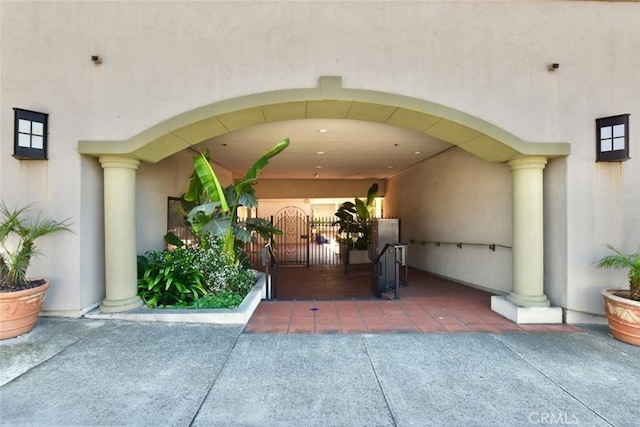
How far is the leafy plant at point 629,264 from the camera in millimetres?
4066

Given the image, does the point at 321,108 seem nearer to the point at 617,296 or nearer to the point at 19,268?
the point at 19,268

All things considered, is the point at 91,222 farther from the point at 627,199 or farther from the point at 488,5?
the point at 627,199

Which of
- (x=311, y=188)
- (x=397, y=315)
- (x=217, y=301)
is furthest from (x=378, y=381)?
(x=311, y=188)

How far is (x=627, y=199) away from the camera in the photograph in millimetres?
4652

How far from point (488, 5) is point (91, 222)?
6.80 m

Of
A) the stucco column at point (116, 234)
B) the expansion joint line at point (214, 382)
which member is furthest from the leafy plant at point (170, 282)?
the expansion joint line at point (214, 382)

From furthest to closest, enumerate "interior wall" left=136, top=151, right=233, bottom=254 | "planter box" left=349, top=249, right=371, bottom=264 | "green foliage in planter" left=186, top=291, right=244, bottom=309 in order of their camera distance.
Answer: "planter box" left=349, top=249, right=371, bottom=264 < "interior wall" left=136, top=151, right=233, bottom=254 < "green foliage in planter" left=186, top=291, right=244, bottom=309

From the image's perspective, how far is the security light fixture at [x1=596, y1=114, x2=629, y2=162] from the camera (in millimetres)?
4453

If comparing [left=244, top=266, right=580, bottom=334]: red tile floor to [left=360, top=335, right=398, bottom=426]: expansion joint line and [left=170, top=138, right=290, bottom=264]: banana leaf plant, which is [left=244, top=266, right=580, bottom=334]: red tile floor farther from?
[left=170, top=138, right=290, bottom=264]: banana leaf plant

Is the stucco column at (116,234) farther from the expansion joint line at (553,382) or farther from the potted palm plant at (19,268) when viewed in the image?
the expansion joint line at (553,382)

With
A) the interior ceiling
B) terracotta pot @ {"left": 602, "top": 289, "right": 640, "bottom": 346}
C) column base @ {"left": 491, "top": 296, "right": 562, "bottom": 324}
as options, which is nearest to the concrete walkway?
terracotta pot @ {"left": 602, "top": 289, "right": 640, "bottom": 346}

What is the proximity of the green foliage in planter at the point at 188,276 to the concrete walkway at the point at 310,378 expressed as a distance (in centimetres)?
77

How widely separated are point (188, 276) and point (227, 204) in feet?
4.47

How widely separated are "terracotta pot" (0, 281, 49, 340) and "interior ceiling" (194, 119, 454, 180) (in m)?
4.10
